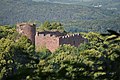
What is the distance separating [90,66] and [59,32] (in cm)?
2866

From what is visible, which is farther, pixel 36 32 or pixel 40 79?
pixel 36 32

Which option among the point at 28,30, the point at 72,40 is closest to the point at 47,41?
the point at 28,30

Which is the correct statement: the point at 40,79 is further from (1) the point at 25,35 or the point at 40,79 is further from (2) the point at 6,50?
(1) the point at 25,35

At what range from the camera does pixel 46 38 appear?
5356 centimetres

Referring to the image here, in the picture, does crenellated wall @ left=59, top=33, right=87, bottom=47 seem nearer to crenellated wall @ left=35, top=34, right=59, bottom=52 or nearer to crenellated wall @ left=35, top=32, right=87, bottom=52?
crenellated wall @ left=35, top=32, right=87, bottom=52

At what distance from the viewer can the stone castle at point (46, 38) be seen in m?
51.9

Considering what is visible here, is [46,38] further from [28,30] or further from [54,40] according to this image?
[54,40]

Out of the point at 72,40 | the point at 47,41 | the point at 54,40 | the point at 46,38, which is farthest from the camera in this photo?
the point at 46,38

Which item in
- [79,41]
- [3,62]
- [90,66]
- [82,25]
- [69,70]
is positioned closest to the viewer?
[69,70]

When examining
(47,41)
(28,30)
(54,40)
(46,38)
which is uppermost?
(28,30)

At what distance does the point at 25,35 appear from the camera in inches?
2047

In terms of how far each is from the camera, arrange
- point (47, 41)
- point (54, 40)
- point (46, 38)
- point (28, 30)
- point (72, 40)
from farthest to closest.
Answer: point (46, 38) → point (47, 41) → point (28, 30) → point (72, 40) → point (54, 40)

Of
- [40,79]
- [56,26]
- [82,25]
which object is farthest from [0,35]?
[82,25]

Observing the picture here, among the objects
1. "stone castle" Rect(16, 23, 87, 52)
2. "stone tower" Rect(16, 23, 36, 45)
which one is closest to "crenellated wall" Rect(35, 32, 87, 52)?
"stone castle" Rect(16, 23, 87, 52)
